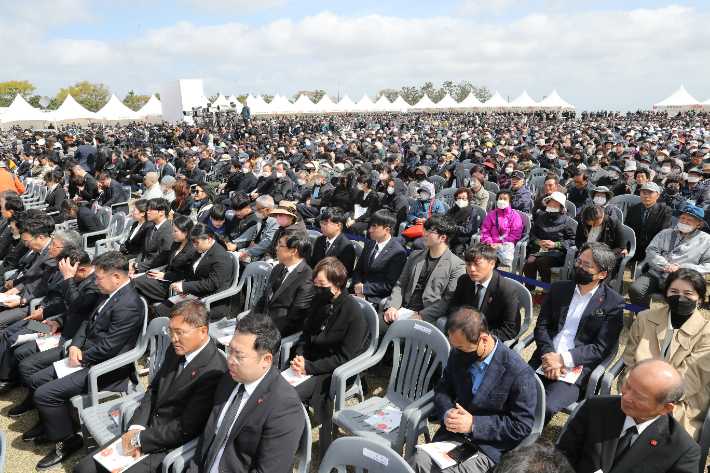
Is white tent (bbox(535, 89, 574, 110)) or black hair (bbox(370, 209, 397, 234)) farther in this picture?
white tent (bbox(535, 89, 574, 110))

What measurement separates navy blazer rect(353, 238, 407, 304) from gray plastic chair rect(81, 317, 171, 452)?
200 centimetres

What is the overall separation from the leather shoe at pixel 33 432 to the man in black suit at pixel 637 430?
3940 millimetres

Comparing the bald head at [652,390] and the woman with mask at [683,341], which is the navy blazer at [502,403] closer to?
the bald head at [652,390]

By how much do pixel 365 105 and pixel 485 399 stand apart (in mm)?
57693

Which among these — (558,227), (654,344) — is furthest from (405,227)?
(654,344)

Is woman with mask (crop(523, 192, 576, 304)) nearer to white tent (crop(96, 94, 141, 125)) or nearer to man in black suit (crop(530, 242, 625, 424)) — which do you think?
man in black suit (crop(530, 242, 625, 424))

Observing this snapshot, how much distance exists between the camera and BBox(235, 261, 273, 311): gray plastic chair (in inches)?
177

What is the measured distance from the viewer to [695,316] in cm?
287

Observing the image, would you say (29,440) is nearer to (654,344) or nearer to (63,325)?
(63,325)

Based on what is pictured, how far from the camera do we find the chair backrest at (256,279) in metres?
4.50

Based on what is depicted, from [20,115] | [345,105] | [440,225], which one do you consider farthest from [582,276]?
[345,105]

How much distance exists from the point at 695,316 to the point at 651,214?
3.28 m

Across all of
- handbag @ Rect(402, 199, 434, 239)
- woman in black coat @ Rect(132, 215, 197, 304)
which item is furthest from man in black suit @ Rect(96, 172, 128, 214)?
handbag @ Rect(402, 199, 434, 239)

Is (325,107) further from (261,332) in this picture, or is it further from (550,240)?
(261,332)
